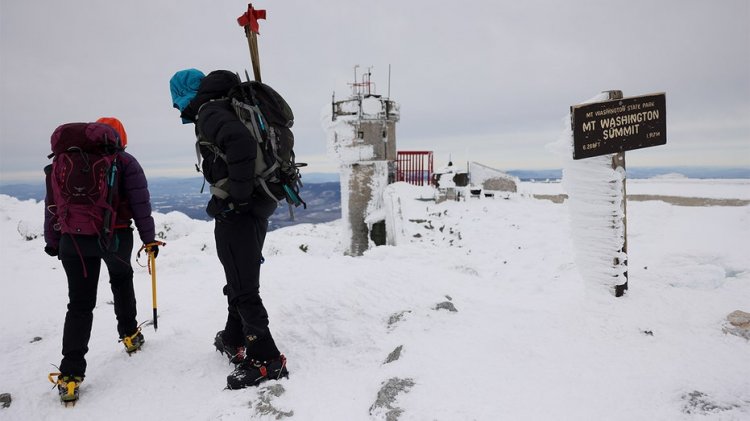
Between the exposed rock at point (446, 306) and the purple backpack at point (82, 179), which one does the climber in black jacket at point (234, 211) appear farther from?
the exposed rock at point (446, 306)

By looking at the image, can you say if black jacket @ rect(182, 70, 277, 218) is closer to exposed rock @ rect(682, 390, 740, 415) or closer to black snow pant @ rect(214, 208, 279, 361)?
black snow pant @ rect(214, 208, 279, 361)

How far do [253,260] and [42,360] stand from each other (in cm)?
284

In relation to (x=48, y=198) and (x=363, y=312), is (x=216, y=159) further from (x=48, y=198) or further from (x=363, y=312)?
(x=363, y=312)

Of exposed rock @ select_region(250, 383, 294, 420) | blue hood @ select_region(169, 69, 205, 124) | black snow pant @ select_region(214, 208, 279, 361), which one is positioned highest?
blue hood @ select_region(169, 69, 205, 124)

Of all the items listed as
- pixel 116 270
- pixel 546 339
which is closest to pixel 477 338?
pixel 546 339

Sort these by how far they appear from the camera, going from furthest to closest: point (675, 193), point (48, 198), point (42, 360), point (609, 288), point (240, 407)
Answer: point (675, 193), point (609, 288), point (42, 360), point (48, 198), point (240, 407)

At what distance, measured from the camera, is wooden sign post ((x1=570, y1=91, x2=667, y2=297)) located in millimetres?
4602

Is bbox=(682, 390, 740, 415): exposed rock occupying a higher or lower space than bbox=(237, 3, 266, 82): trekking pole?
lower

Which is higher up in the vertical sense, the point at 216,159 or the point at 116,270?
the point at 216,159

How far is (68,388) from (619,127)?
6368mm

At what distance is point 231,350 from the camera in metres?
3.96

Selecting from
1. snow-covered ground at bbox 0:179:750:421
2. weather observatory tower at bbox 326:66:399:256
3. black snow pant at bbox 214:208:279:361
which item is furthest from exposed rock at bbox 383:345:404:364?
weather observatory tower at bbox 326:66:399:256

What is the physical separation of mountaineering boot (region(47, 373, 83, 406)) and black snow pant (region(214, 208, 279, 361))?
1.54m

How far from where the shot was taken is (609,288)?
4.62m
